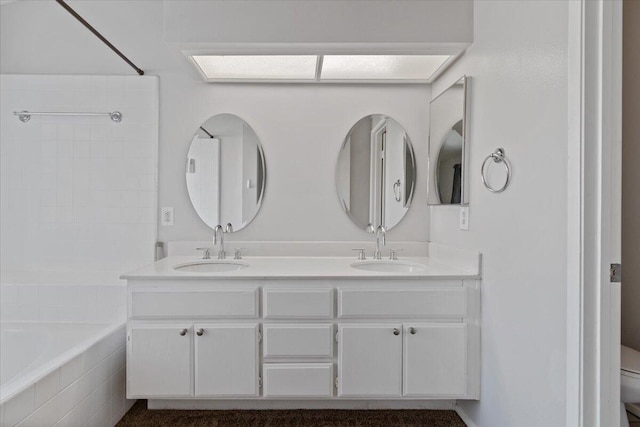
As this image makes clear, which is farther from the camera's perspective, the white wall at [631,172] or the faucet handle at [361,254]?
the faucet handle at [361,254]

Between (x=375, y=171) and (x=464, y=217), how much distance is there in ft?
2.26

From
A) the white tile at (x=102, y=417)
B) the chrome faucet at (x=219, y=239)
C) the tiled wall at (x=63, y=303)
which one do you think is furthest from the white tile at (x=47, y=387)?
the chrome faucet at (x=219, y=239)

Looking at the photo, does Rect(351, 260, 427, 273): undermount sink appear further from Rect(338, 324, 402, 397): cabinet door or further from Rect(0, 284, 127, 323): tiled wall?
Rect(0, 284, 127, 323): tiled wall

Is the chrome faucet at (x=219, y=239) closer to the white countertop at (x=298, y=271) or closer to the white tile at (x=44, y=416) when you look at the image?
the white countertop at (x=298, y=271)

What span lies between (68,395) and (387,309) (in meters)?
1.43

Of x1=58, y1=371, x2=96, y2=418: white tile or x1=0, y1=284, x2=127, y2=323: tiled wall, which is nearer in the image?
x1=58, y1=371, x2=96, y2=418: white tile

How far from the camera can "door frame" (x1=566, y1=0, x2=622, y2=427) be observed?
4.00 ft

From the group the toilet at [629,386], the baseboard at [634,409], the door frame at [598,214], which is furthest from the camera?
the baseboard at [634,409]

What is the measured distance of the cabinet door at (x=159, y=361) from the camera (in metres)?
1.90

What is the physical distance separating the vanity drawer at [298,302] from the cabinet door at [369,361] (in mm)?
144

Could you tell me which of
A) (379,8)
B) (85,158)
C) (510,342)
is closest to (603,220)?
(510,342)

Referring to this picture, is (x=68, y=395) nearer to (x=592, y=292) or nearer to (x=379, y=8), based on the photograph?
(x=592, y=292)

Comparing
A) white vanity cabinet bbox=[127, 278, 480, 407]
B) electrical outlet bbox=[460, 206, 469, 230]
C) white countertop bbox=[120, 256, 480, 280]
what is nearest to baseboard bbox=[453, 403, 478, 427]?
white vanity cabinet bbox=[127, 278, 480, 407]

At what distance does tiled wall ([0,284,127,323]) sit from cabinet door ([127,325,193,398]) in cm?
56
